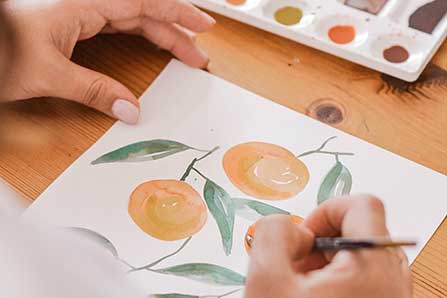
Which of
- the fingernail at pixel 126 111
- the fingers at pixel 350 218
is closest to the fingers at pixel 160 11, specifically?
the fingernail at pixel 126 111

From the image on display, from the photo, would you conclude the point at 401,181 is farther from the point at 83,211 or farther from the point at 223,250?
the point at 83,211

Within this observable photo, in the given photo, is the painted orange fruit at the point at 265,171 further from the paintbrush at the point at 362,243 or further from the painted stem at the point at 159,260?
the paintbrush at the point at 362,243

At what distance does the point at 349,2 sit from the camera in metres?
1.05

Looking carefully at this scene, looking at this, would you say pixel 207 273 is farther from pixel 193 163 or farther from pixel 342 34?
pixel 342 34

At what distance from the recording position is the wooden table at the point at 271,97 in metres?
0.93

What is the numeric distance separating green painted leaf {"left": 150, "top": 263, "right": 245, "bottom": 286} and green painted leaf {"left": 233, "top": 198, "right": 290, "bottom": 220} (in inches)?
2.6

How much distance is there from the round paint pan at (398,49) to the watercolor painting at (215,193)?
0.13 m

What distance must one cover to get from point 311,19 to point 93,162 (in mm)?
296

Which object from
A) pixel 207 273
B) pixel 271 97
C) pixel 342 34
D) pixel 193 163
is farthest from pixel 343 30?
pixel 207 273

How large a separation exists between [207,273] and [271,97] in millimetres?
231

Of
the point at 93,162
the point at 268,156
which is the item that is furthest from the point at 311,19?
the point at 93,162

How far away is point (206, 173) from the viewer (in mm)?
916

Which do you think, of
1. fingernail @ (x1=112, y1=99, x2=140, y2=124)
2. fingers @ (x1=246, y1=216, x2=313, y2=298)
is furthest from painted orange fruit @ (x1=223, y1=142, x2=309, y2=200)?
fingers @ (x1=246, y1=216, x2=313, y2=298)

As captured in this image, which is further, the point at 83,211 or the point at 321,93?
the point at 321,93
